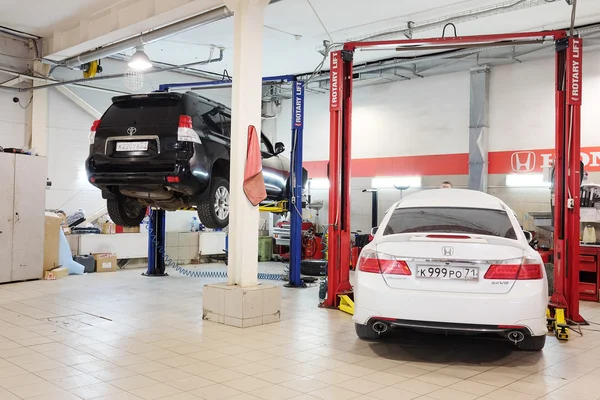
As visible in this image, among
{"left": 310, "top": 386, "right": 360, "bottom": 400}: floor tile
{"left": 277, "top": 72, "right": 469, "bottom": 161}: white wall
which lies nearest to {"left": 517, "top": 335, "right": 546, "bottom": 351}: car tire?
{"left": 310, "top": 386, "right": 360, "bottom": 400}: floor tile

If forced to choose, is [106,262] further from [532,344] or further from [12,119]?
[532,344]

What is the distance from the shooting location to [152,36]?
8.49 meters

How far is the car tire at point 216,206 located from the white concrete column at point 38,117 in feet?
18.3

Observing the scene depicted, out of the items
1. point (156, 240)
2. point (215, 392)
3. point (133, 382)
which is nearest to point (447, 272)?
point (215, 392)

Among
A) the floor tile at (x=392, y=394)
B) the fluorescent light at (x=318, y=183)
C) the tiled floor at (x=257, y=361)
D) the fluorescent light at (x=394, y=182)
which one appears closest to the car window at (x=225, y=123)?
the tiled floor at (x=257, y=361)

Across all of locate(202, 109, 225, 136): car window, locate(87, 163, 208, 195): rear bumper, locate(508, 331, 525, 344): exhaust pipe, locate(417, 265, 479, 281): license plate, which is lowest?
locate(508, 331, 525, 344): exhaust pipe

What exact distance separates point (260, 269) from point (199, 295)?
3703 mm

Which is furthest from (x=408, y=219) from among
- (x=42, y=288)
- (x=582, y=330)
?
(x=42, y=288)

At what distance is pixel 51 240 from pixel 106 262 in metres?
1.35

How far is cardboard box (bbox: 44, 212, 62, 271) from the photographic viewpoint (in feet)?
30.3

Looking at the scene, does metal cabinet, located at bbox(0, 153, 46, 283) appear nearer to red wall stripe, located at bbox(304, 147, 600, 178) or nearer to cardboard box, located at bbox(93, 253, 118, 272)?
cardboard box, located at bbox(93, 253, 118, 272)

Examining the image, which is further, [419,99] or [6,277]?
[419,99]

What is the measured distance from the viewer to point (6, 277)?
8414mm

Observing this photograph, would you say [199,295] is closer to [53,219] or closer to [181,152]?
[181,152]
